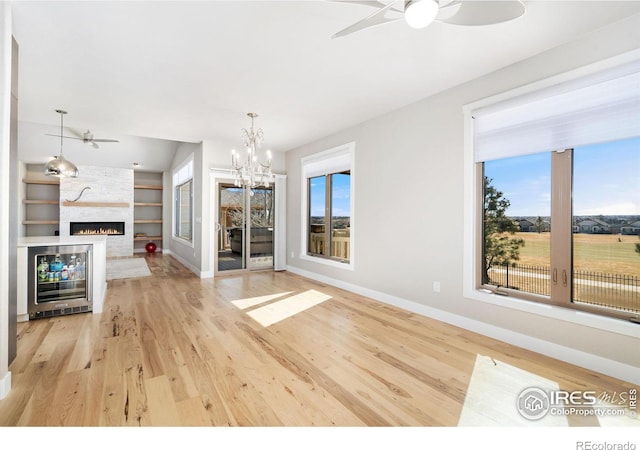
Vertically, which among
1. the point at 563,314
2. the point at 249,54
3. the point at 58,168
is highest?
the point at 249,54

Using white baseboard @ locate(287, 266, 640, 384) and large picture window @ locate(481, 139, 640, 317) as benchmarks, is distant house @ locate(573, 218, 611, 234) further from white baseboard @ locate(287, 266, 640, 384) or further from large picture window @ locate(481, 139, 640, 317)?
white baseboard @ locate(287, 266, 640, 384)

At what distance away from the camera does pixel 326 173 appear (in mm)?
5555

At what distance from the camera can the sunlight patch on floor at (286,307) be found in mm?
3537

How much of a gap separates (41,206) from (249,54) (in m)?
9.94

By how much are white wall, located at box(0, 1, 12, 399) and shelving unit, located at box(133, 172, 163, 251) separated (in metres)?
8.63

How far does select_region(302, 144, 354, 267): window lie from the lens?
5.11 meters

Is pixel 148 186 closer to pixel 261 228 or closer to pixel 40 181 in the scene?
pixel 40 181

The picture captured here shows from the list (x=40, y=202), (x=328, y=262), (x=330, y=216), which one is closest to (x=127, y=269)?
(x=40, y=202)

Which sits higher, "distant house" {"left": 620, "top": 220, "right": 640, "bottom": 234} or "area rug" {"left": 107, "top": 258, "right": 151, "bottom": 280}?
"distant house" {"left": 620, "top": 220, "right": 640, "bottom": 234}

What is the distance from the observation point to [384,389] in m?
2.08

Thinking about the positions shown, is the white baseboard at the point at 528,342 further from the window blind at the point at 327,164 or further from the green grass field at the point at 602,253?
the window blind at the point at 327,164

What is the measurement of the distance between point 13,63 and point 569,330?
196 inches

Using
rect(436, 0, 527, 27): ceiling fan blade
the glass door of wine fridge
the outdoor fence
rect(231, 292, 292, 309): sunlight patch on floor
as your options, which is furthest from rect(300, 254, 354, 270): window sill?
rect(436, 0, 527, 27): ceiling fan blade

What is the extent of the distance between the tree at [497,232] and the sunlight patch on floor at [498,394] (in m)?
1.06
